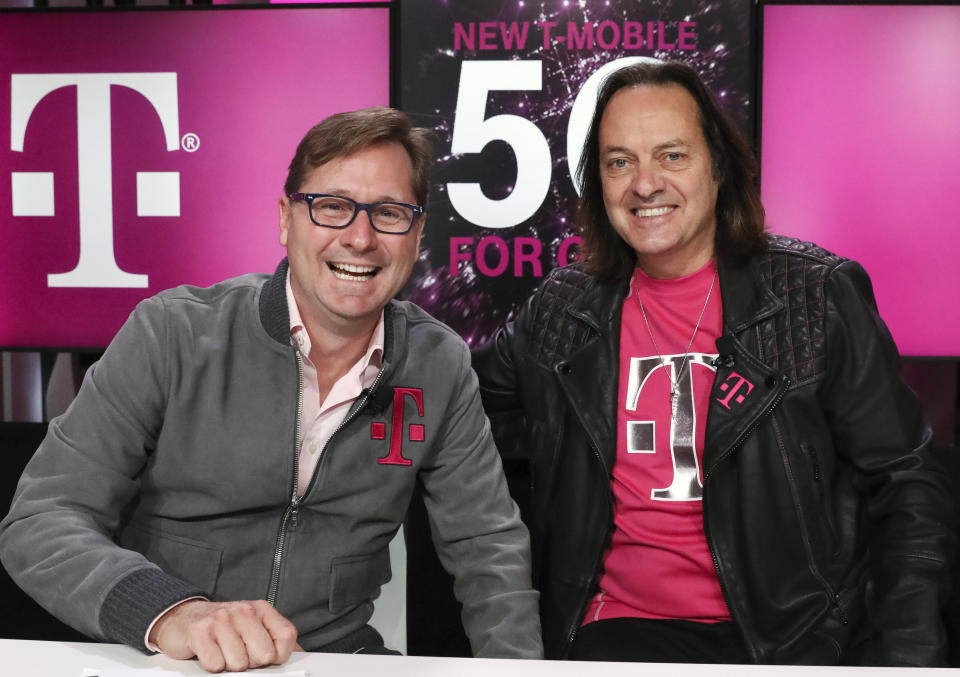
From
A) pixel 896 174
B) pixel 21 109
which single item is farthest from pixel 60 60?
pixel 896 174

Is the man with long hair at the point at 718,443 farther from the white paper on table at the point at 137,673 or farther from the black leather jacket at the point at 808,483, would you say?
the white paper on table at the point at 137,673

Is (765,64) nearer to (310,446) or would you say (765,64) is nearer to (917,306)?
(917,306)

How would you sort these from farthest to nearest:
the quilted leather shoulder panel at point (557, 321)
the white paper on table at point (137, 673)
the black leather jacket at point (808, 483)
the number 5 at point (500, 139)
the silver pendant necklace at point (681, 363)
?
the number 5 at point (500, 139) → the quilted leather shoulder panel at point (557, 321) → the silver pendant necklace at point (681, 363) → the black leather jacket at point (808, 483) → the white paper on table at point (137, 673)

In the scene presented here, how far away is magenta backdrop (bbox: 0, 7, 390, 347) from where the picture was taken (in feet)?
8.82

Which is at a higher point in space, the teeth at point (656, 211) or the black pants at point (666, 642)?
the teeth at point (656, 211)

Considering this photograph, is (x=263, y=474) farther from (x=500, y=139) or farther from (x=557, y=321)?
(x=500, y=139)

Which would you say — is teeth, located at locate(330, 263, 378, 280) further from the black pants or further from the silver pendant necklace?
the black pants

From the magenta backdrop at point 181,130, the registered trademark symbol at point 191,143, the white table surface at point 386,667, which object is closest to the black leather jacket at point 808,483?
the white table surface at point 386,667

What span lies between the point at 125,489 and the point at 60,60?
1.73m

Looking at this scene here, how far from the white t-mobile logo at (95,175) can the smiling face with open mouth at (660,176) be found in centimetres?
143

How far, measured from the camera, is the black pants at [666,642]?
5.91ft

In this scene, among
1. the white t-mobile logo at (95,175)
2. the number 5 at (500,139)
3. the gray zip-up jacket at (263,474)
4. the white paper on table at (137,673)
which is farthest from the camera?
the white t-mobile logo at (95,175)

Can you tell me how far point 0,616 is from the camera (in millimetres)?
2898

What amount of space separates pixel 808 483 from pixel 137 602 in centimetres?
133
